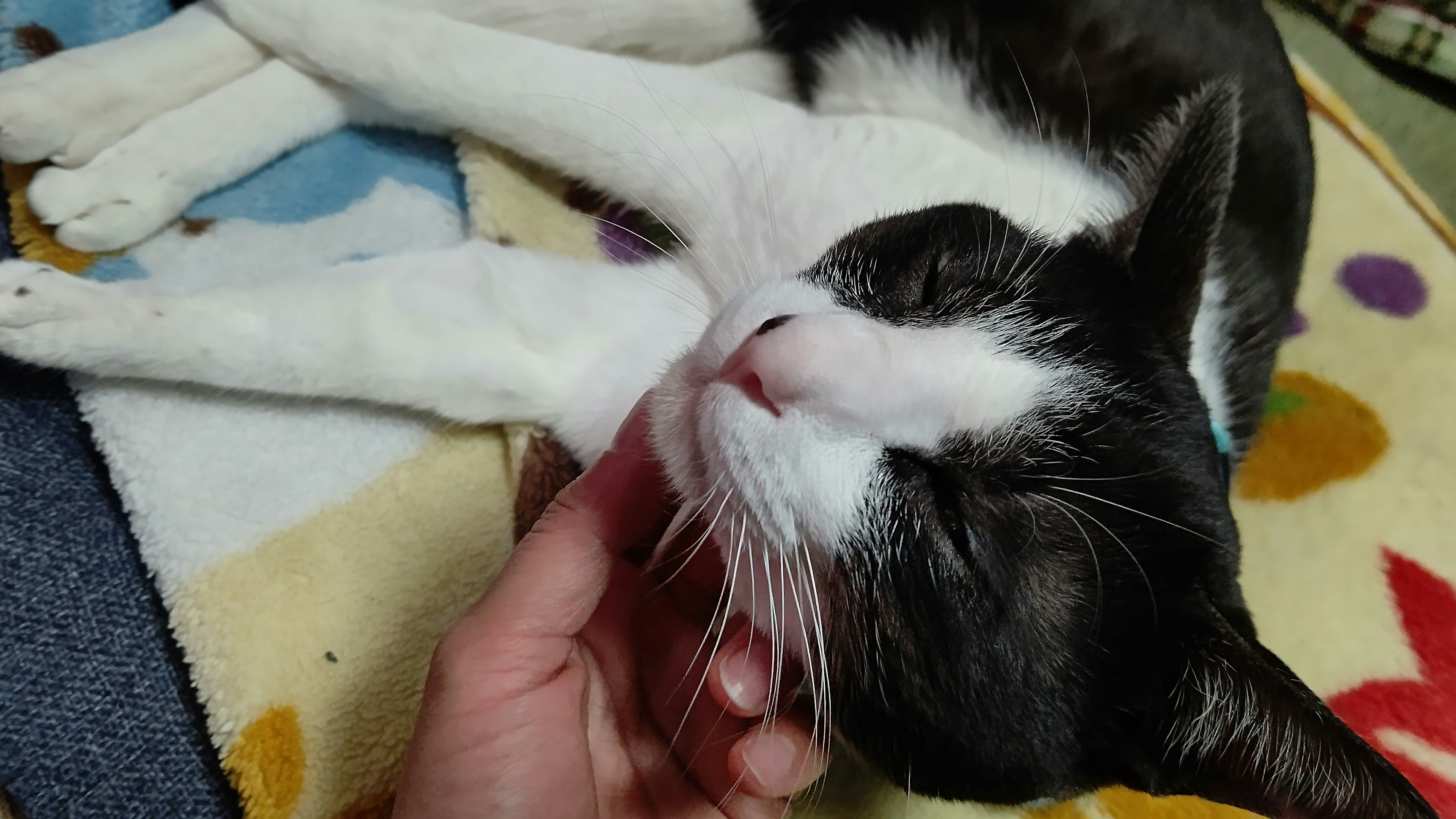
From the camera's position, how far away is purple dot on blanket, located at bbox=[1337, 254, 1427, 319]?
5.62ft

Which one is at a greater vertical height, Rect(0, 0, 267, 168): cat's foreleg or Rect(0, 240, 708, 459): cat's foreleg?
Rect(0, 0, 267, 168): cat's foreleg

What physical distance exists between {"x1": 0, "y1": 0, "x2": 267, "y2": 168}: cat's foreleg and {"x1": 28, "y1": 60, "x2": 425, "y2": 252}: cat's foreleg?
20mm

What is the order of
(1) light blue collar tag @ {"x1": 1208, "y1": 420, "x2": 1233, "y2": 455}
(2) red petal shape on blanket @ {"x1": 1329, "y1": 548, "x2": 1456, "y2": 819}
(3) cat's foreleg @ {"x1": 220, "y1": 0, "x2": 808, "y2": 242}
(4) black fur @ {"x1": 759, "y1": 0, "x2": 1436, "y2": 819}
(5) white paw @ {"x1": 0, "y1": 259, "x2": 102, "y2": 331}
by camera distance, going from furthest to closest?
(2) red petal shape on blanket @ {"x1": 1329, "y1": 548, "x2": 1456, "y2": 819} → (3) cat's foreleg @ {"x1": 220, "y1": 0, "x2": 808, "y2": 242} → (1) light blue collar tag @ {"x1": 1208, "y1": 420, "x2": 1233, "y2": 455} → (5) white paw @ {"x1": 0, "y1": 259, "x2": 102, "y2": 331} → (4) black fur @ {"x1": 759, "y1": 0, "x2": 1436, "y2": 819}

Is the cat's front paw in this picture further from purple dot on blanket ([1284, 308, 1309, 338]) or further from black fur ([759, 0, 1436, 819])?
purple dot on blanket ([1284, 308, 1309, 338])

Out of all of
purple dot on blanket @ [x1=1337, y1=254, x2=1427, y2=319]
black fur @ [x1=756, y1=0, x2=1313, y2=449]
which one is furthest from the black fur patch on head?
purple dot on blanket @ [x1=1337, y1=254, x2=1427, y2=319]

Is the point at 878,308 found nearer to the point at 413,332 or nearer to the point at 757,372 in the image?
the point at 757,372

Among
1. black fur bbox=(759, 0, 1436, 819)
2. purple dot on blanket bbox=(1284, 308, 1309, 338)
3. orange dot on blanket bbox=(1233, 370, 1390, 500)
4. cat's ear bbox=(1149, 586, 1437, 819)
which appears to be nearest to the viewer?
cat's ear bbox=(1149, 586, 1437, 819)

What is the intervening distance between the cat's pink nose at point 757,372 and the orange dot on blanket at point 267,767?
0.68 m

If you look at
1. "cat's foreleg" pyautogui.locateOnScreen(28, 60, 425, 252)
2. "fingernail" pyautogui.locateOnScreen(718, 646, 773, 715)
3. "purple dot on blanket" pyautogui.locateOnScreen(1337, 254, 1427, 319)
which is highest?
"cat's foreleg" pyautogui.locateOnScreen(28, 60, 425, 252)

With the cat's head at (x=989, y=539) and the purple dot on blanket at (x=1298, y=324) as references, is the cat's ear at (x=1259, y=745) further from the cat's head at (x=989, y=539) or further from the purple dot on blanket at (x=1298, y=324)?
the purple dot on blanket at (x=1298, y=324)

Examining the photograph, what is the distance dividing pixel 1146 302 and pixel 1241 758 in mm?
489

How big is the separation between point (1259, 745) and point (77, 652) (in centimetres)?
119

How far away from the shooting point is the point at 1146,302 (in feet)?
3.18

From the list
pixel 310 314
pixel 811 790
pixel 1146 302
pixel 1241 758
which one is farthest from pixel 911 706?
pixel 310 314
